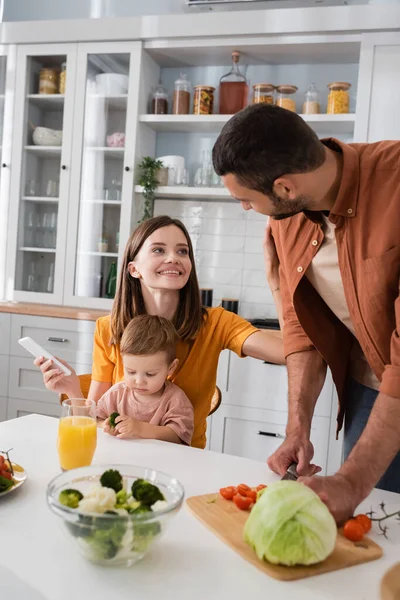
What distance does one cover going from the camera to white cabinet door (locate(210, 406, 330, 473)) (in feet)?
10.1

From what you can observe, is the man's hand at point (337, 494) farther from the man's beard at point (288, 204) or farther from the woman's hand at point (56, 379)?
the woman's hand at point (56, 379)

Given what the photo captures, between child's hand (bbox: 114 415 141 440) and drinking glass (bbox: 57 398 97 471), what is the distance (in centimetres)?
19

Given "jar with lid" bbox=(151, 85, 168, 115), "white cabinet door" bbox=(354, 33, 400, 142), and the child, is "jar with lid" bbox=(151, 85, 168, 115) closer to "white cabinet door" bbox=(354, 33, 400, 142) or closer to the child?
"white cabinet door" bbox=(354, 33, 400, 142)

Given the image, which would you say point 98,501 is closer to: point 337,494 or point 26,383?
point 337,494

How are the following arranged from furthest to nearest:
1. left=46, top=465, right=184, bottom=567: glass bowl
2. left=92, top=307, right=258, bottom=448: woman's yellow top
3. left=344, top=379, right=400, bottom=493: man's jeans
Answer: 1. left=92, top=307, right=258, bottom=448: woman's yellow top
2. left=344, top=379, right=400, bottom=493: man's jeans
3. left=46, top=465, right=184, bottom=567: glass bowl

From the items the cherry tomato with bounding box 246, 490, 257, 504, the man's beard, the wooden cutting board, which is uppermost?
the man's beard

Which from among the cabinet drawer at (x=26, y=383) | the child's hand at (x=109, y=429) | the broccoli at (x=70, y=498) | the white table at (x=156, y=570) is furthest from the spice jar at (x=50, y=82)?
the broccoli at (x=70, y=498)

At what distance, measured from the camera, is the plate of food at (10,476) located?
108cm

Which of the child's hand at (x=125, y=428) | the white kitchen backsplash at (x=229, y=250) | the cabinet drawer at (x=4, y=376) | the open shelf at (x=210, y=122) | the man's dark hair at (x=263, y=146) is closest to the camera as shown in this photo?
the man's dark hair at (x=263, y=146)

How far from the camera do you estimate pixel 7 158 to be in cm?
381

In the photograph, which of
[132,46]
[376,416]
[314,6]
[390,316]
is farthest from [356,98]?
[376,416]

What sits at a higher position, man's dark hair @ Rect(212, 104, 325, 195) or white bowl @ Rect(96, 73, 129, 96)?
white bowl @ Rect(96, 73, 129, 96)

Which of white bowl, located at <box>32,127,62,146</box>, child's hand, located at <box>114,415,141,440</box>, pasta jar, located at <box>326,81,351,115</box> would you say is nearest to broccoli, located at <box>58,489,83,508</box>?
child's hand, located at <box>114,415,141,440</box>

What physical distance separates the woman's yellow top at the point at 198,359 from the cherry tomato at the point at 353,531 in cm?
87
